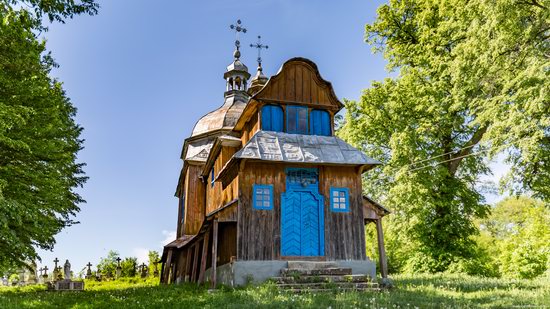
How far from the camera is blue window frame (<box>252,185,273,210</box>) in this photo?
51.6ft

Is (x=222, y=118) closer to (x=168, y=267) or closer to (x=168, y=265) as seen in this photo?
(x=168, y=265)

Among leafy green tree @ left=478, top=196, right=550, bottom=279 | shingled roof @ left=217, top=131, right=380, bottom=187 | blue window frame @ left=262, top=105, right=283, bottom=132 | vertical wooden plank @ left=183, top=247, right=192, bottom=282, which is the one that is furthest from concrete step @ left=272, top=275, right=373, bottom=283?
leafy green tree @ left=478, top=196, right=550, bottom=279

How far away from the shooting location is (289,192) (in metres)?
16.1

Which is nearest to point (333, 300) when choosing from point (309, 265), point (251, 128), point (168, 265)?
point (309, 265)

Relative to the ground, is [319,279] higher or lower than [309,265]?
lower

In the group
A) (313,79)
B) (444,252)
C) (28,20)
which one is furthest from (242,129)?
(444,252)

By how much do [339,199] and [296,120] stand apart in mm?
3306

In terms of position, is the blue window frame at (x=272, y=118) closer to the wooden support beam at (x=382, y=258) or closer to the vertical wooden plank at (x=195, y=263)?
the wooden support beam at (x=382, y=258)

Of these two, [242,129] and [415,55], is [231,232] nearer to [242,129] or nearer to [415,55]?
[242,129]

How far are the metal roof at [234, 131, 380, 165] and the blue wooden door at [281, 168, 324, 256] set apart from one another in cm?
111

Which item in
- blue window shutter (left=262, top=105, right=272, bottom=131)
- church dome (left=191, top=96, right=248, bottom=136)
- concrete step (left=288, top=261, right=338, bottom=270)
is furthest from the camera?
church dome (left=191, top=96, right=248, bottom=136)

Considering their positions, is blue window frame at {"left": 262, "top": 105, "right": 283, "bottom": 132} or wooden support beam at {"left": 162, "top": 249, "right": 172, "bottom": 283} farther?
wooden support beam at {"left": 162, "top": 249, "right": 172, "bottom": 283}

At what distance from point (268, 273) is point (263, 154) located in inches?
149

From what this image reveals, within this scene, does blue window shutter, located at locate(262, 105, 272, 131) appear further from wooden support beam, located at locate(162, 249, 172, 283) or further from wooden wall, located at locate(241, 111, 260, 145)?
wooden support beam, located at locate(162, 249, 172, 283)
